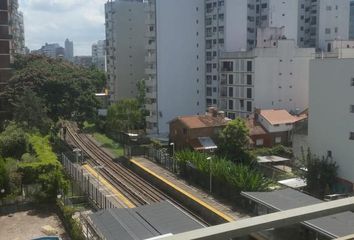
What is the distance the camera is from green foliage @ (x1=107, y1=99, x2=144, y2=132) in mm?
46406

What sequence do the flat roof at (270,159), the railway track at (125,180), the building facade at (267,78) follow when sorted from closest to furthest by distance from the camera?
the railway track at (125,180)
the flat roof at (270,159)
the building facade at (267,78)

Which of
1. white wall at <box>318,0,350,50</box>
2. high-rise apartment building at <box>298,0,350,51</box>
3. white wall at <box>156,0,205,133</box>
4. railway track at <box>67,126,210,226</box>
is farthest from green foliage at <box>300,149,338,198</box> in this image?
white wall at <box>318,0,350,50</box>

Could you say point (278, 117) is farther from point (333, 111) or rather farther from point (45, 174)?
point (45, 174)

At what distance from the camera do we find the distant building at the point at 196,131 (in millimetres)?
37188

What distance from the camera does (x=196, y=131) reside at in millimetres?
37250

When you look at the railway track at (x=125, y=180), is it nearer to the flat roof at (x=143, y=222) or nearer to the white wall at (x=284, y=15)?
the flat roof at (x=143, y=222)

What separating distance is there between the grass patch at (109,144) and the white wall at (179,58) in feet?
18.4

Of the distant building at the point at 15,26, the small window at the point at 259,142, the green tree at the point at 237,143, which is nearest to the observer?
the green tree at the point at 237,143

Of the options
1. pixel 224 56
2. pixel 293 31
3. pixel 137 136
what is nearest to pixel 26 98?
pixel 137 136

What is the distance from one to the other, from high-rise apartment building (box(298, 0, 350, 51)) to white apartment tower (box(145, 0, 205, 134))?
22.7 metres

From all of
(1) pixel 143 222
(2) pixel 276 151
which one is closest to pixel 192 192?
(1) pixel 143 222

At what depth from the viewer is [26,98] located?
38.0 meters

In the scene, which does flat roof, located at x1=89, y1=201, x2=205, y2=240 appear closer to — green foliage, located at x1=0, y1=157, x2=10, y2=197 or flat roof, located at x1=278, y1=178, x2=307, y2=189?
green foliage, located at x1=0, y1=157, x2=10, y2=197

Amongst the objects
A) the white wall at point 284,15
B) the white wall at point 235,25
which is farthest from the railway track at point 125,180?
the white wall at point 284,15
